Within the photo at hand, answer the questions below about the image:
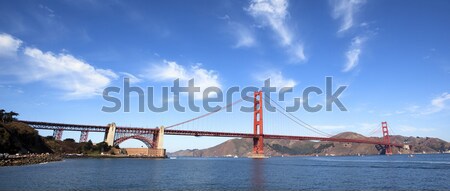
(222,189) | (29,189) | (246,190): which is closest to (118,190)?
(29,189)

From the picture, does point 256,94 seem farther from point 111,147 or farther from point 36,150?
point 36,150

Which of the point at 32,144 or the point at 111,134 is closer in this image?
the point at 32,144

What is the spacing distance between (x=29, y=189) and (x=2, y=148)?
158 feet

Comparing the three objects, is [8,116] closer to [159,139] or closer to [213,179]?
[159,139]

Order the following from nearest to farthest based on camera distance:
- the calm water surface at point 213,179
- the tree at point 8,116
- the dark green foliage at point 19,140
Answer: the calm water surface at point 213,179, the dark green foliage at point 19,140, the tree at point 8,116

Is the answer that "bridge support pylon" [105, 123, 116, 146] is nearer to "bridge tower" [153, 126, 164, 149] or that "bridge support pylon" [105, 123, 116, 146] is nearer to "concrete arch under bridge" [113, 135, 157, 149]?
"concrete arch under bridge" [113, 135, 157, 149]

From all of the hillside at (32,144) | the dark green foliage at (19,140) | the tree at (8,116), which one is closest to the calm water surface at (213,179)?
the dark green foliage at (19,140)

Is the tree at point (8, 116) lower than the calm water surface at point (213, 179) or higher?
higher

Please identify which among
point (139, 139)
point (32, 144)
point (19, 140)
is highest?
point (139, 139)

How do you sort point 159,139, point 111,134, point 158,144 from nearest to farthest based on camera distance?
point 159,139 → point 111,134 → point 158,144

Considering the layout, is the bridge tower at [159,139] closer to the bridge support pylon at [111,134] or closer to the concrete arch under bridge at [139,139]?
the concrete arch under bridge at [139,139]

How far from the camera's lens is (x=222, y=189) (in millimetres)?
28359

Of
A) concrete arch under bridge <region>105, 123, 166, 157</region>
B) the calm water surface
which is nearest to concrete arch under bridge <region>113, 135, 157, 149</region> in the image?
concrete arch under bridge <region>105, 123, 166, 157</region>

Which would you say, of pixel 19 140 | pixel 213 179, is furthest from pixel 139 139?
pixel 213 179
